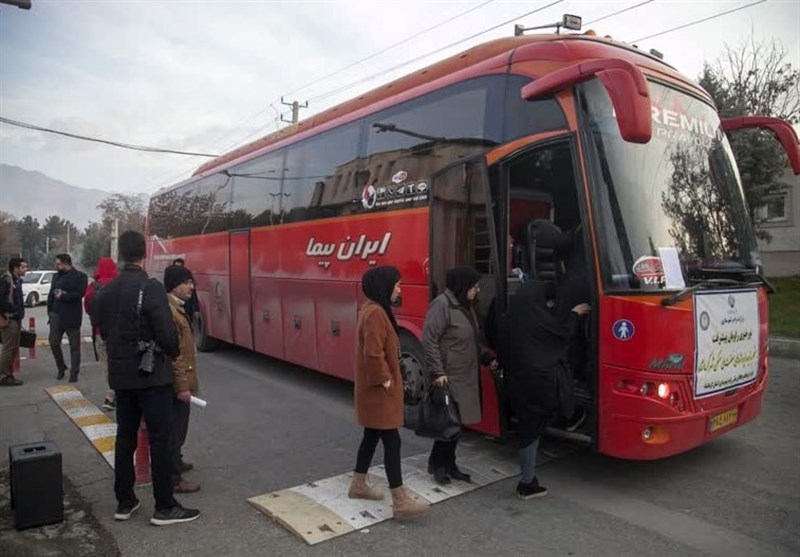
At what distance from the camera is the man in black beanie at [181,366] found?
4.68m

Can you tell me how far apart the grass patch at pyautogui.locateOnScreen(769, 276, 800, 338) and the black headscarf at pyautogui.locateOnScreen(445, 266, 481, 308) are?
929 cm

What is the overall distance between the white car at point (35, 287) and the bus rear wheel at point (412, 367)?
26139 mm

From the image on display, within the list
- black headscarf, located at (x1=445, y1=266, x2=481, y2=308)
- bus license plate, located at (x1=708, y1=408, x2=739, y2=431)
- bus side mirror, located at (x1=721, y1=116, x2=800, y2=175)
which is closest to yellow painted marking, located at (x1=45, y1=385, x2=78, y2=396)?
black headscarf, located at (x1=445, y1=266, x2=481, y2=308)

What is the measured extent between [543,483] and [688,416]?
49.8 inches

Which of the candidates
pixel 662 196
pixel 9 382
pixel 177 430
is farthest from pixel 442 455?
pixel 9 382

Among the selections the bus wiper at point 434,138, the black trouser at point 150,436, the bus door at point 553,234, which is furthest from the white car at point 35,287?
the bus door at point 553,234

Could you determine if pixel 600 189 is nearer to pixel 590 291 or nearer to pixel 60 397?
pixel 590 291

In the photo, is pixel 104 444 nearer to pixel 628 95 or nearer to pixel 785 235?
pixel 628 95

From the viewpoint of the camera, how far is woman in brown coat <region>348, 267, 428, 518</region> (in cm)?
428

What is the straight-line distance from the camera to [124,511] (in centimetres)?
434

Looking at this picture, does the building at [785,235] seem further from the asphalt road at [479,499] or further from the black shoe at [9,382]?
the black shoe at [9,382]

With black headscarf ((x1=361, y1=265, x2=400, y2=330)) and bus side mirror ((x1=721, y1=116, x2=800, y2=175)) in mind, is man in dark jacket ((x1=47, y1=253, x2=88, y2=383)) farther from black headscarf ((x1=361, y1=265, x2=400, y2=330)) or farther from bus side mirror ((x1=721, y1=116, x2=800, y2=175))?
bus side mirror ((x1=721, y1=116, x2=800, y2=175))

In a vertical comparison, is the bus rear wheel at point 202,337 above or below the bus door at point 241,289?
below

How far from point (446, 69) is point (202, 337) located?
26.6 ft
